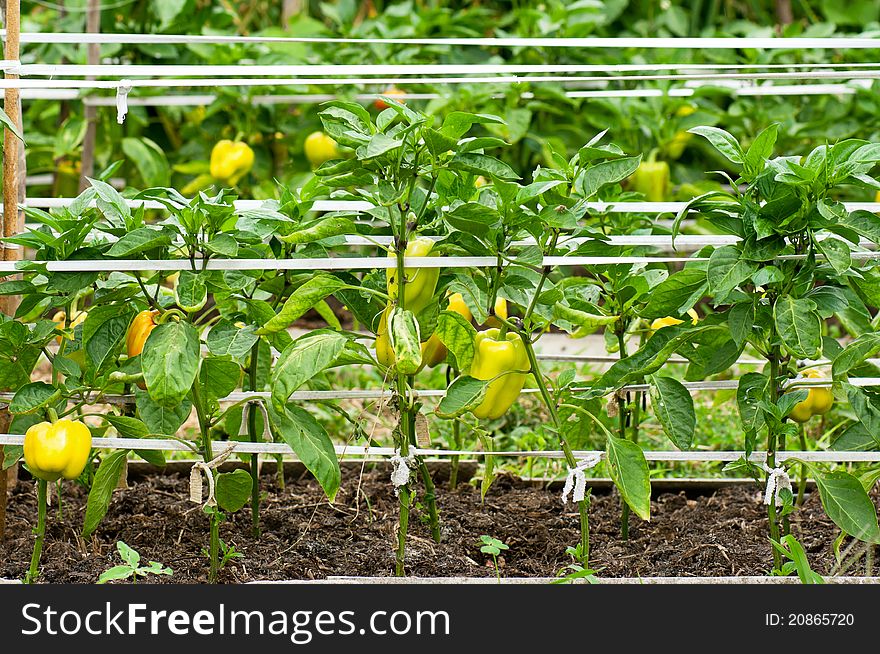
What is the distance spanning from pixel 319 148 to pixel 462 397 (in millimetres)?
1962

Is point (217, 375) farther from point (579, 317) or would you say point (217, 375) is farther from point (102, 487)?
point (579, 317)

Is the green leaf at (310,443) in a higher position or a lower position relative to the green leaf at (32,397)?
lower

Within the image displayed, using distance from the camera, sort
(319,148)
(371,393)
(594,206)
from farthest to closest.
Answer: (319,148)
(371,393)
(594,206)

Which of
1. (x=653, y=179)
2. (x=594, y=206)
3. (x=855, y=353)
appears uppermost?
(x=653, y=179)

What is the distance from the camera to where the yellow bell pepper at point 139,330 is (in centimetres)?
170

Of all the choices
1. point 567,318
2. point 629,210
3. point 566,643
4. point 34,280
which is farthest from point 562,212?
point 34,280

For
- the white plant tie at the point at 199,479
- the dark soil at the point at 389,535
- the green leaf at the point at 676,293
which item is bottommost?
the dark soil at the point at 389,535

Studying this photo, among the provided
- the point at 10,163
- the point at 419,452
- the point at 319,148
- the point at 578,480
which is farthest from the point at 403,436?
the point at 319,148

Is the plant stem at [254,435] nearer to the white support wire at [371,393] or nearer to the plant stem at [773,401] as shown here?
the white support wire at [371,393]

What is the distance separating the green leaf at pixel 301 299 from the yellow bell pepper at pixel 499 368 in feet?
0.79

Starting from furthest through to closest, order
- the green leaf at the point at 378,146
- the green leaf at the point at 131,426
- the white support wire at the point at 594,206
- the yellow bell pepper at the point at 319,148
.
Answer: the yellow bell pepper at the point at 319,148, the white support wire at the point at 594,206, the green leaf at the point at 131,426, the green leaf at the point at 378,146

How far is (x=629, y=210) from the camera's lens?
192 centimetres

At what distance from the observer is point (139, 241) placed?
5.15 ft

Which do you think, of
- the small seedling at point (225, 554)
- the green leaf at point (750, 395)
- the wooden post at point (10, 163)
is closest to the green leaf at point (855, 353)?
the green leaf at point (750, 395)
